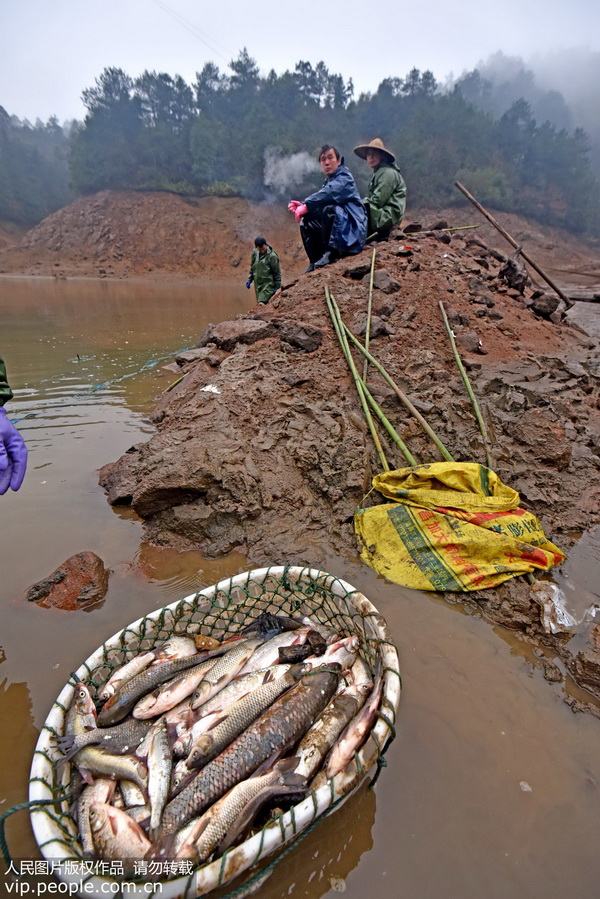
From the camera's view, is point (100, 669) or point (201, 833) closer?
point (201, 833)

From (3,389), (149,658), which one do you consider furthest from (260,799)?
(3,389)

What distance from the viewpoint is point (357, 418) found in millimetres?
4340

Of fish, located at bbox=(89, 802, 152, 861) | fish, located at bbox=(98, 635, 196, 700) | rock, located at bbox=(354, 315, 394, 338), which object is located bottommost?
fish, located at bbox=(89, 802, 152, 861)

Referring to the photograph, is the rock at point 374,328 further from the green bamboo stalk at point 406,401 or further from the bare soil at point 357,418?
the green bamboo stalk at point 406,401

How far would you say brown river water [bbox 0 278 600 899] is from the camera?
68.8 inches

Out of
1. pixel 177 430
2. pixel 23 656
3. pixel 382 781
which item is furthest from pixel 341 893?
pixel 177 430

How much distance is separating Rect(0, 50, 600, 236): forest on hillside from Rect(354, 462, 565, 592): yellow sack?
39.1 metres

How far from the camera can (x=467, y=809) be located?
1.91 m

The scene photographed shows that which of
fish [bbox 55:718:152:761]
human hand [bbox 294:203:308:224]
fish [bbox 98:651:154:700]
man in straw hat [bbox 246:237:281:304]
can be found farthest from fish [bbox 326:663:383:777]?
man in straw hat [bbox 246:237:281:304]

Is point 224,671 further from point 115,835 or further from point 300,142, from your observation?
point 300,142

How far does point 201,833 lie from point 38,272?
3829 centimetres

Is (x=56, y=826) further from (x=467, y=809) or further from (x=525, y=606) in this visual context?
(x=525, y=606)

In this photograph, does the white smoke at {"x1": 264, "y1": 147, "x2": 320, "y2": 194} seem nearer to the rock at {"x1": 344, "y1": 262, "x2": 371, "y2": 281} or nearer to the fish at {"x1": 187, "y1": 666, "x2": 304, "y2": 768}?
the rock at {"x1": 344, "y1": 262, "x2": 371, "y2": 281}

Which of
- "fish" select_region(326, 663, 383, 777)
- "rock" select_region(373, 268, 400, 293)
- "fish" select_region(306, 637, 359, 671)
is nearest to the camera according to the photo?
"fish" select_region(326, 663, 383, 777)
